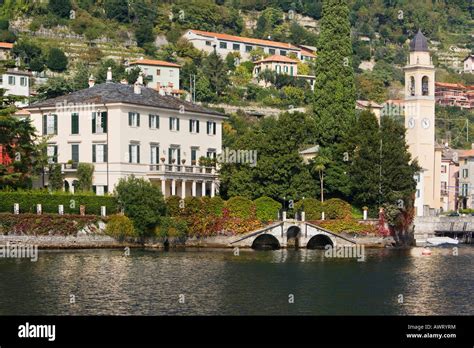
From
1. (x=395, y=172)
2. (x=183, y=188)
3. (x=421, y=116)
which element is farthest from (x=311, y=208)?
(x=421, y=116)

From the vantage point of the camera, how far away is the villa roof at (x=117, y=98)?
97.6 metres

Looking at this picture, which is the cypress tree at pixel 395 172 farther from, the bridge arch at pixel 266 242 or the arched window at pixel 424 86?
the arched window at pixel 424 86

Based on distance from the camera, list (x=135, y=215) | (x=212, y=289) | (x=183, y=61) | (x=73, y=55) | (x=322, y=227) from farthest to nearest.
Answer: (x=183, y=61) → (x=73, y=55) → (x=322, y=227) → (x=135, y=215) → (x=212, y=289)

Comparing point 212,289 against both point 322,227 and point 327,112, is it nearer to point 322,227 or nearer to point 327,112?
point 322,227

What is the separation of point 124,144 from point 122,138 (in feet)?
1.70

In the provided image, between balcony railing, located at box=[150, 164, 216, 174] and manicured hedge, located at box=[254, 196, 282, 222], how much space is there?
7502 millimetres

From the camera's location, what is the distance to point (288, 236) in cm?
9856

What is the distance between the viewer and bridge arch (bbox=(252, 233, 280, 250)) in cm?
9788

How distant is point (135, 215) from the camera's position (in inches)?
3501

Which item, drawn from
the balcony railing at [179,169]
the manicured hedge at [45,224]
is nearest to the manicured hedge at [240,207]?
the balcony railing at [179,169]

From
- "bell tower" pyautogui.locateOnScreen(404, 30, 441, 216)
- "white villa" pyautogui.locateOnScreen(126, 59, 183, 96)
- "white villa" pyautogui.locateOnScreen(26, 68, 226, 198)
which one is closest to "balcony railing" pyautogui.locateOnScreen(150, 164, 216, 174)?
"white villa" pyautogui.locateOnScreen(26, 68, 226, 198)

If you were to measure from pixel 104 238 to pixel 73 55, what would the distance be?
3643 inches
